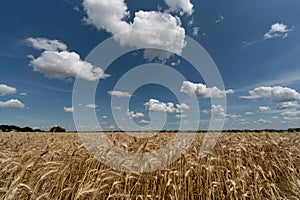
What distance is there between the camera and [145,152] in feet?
18.2

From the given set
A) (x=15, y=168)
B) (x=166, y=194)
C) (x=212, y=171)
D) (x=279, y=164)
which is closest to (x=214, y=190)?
(x=212, y=171)

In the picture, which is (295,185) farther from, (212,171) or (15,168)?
(15,168)

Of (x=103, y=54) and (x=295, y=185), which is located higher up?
(x=103, y=54)

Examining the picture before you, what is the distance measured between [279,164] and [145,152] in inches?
135

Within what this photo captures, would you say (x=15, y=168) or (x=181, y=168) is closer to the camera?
(x=15, y=168)

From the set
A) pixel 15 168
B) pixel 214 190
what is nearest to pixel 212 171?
pixel 214 190

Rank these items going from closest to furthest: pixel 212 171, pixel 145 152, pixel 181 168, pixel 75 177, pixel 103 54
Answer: pixel 75 177
pixel 212 171
pixel 181 168
pixel 145 152
pixel 103 54

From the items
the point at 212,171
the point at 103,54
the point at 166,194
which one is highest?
the point at 103,54

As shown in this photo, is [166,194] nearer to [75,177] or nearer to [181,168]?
[181,168]

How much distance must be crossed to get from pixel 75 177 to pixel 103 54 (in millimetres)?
5539

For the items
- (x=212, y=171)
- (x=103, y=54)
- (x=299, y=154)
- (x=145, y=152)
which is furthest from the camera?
(x=103, y=54)

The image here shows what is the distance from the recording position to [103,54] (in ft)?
29.4

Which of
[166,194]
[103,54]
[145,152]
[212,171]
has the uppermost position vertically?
[103,54]

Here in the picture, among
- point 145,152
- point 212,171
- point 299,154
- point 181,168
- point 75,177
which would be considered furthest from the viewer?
point 299,154
